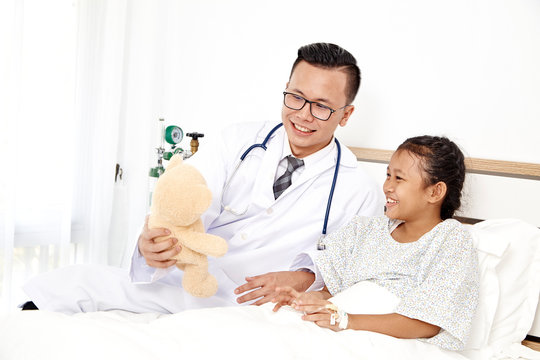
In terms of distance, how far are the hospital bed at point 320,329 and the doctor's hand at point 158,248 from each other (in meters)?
0.17

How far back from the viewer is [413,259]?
1544mm

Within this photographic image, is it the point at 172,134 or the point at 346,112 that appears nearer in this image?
the point at 346,112

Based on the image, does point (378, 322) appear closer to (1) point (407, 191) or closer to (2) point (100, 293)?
(1) point (407, 191)

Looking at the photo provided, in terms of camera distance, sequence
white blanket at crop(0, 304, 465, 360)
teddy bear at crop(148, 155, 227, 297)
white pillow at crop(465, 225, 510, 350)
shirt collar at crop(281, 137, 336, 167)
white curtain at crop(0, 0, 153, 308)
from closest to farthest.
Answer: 1. white blanket at crop(0, 304, 465, 360)
2. teddy bear at crop(148, 155, 227, 297)
3. white pillow at crop(465, 225, 510, 350)
4. shirt collar at crop(281, 137, 336, 167)
5. white curtain at crop(0, 0, 153, 308)

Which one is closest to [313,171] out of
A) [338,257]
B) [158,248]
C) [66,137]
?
[338,257]

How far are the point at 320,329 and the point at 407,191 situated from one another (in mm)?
528

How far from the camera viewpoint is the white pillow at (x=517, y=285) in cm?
163

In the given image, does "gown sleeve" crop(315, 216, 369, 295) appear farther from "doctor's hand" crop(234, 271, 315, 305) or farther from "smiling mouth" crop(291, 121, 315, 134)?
"smiling mouth" crop(291, 121, 315, 134)

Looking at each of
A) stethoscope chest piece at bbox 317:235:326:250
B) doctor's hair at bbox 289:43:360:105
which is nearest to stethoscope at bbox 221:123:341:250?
stethoscope chest piece at bbox 317:235:326:250

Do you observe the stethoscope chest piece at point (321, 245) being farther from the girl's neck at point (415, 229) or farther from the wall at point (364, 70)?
the wall at point (364, 70)

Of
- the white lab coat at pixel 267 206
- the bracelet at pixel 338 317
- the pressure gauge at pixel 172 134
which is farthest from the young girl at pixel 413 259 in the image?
the pressure gauge at pixel 172 134

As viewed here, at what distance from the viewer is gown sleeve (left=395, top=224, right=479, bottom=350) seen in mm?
1388

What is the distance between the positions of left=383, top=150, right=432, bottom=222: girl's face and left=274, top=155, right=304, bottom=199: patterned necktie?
1.27ft

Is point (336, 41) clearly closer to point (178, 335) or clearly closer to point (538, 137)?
point (538, 137)
